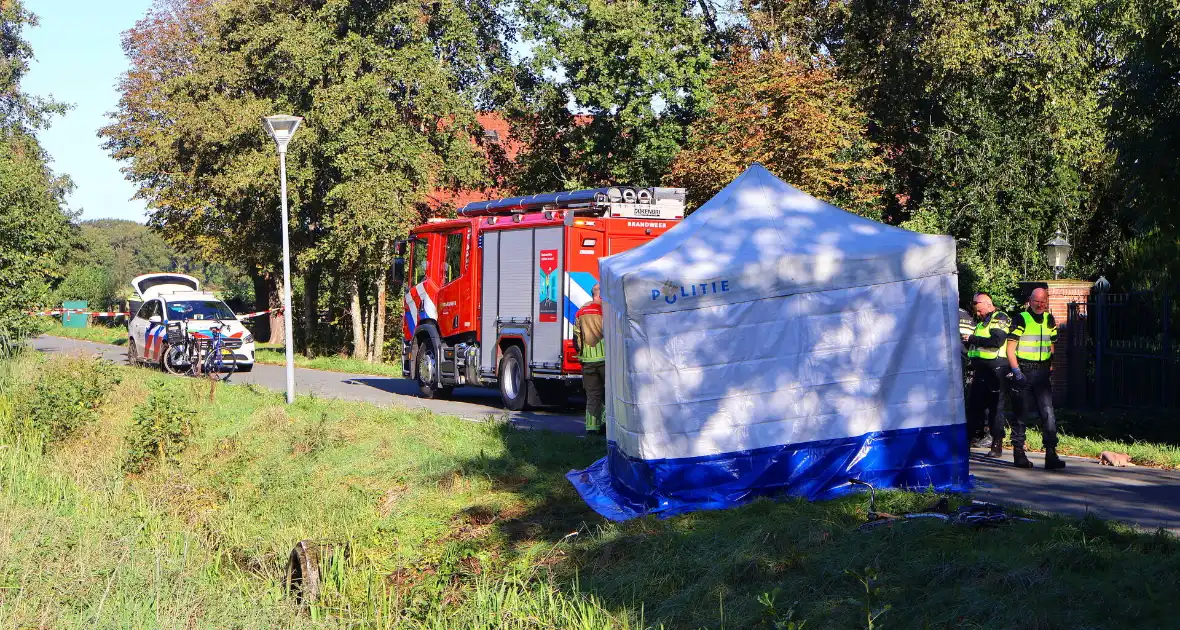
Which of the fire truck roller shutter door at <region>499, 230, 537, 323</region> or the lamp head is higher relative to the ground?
the lamp head

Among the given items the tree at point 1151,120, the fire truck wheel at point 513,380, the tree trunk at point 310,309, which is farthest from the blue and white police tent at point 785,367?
the tree trunk at point 310,309

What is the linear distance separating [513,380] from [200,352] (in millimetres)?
8759

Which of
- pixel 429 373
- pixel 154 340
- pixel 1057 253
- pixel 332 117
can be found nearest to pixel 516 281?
pixel 429 373

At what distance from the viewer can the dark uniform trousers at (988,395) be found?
11.8 m

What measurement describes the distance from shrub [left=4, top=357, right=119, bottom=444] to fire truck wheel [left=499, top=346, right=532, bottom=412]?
582 cm

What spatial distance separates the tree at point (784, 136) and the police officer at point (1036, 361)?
35.8 feet

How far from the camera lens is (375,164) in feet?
101

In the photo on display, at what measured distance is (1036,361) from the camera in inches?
445

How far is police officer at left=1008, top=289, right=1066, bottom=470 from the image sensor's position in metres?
11.2

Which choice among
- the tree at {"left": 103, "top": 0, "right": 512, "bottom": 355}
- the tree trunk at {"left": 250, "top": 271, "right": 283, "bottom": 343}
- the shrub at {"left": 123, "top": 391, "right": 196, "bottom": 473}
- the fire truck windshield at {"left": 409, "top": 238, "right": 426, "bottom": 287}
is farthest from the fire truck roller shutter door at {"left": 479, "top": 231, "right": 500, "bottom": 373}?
the tree trunk at {"left": 250, "top": 271, "right": 283, "bottom": 343}

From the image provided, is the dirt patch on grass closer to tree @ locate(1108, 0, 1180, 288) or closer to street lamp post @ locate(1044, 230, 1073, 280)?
tree @ locate(1108, 0, 1180, 288)

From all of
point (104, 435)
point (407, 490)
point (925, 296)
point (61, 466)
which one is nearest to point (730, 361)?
point (925, 296)

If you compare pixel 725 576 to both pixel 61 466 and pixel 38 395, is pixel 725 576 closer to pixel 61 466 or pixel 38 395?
pixel 61 466

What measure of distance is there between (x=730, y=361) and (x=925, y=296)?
5.29 ft
